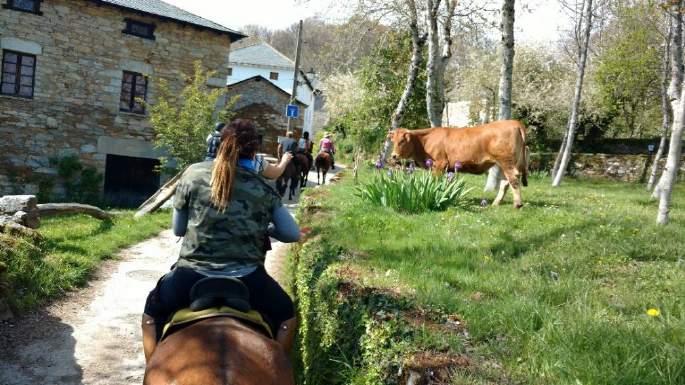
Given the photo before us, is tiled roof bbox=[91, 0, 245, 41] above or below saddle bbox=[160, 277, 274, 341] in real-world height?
above

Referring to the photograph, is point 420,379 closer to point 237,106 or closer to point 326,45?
point 326,45

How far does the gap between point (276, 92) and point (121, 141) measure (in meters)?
14.6

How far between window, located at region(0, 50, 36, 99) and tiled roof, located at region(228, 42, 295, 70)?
1525 inches

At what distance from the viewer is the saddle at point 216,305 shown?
266 centimetres

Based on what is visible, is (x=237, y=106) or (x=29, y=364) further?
(x=237, y=106)

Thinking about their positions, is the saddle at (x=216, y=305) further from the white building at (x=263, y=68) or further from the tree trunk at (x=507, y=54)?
the white building at (x=263, y=68)

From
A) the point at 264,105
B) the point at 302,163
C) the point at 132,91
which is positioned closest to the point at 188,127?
the point at 302,163

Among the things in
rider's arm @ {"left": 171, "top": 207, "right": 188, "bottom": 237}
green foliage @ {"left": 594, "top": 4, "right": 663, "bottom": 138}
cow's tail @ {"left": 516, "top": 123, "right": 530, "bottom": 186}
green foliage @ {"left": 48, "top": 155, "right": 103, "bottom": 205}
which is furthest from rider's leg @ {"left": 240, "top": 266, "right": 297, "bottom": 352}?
green foliage @ {"left": 594, "top": 4, "right": 663, "bottom": 138}

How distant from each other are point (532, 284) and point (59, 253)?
21.4 feet

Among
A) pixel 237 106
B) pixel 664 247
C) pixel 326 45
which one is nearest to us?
pixel 664 247

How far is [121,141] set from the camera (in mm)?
19734

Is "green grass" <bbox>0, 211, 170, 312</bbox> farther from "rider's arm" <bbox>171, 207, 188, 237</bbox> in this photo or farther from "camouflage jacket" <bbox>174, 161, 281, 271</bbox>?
"camouflage jacket" <bbox>174, 161, 281, 271</bbox>

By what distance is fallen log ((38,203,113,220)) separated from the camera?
9.97m

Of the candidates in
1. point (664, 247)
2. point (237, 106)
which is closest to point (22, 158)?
point (237, 106)
